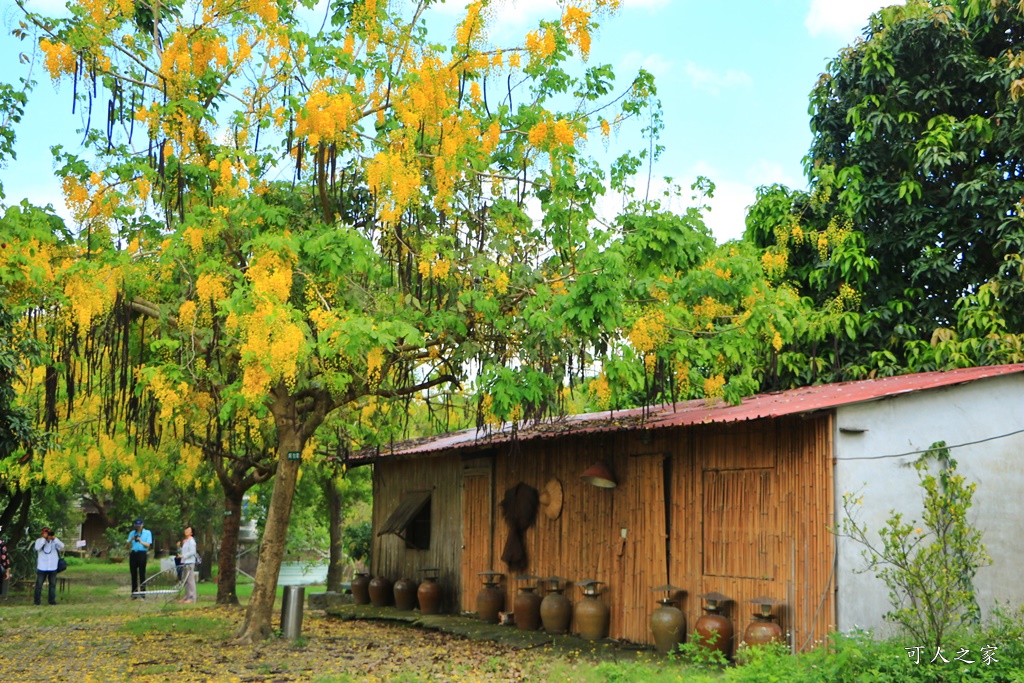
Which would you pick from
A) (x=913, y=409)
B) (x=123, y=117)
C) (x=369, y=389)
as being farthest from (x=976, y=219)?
(x=123, y=117)

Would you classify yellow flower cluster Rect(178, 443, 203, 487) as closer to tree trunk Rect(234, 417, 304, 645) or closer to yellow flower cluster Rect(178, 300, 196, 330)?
tree trunk Rect(234, 417, 304, 645)

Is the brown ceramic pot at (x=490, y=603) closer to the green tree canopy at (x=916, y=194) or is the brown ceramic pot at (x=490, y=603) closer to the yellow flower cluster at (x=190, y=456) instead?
the yellow flower cluster at (x=190, y=456)

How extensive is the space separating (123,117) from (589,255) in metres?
5.00

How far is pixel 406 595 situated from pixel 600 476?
548cm

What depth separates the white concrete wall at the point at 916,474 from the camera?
9508mm

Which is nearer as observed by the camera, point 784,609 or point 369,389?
point 784,609

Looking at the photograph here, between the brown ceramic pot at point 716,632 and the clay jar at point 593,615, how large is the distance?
1.88m

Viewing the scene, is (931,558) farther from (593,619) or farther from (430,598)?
(430,598)

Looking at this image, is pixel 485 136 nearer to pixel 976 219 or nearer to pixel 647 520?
pixel 647 520

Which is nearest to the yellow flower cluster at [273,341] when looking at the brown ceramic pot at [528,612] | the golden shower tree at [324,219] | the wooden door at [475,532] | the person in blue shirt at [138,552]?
the golden shower tree at [324,219]

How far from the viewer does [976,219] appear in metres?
16.7

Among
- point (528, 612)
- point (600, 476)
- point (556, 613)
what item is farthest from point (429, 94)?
point (528, 612)

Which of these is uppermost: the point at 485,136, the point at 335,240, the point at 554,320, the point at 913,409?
the point at 485,136

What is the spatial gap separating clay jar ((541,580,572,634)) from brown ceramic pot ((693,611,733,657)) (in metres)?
2.65
